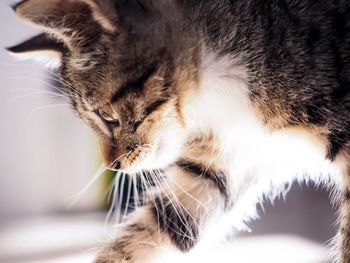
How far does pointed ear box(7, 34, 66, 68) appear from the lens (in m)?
0.84

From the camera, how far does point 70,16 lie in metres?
0.76

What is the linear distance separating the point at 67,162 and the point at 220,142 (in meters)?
0.85

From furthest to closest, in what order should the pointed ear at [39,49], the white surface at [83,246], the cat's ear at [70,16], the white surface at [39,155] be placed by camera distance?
the white surface at [39,155], the white surface at [83,246], the pointed ear at [39,49], the cat's ear at [70,16]

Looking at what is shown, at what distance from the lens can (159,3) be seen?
80 cm

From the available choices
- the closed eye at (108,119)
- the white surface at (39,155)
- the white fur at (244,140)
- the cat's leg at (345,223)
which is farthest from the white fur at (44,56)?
the white surface at (39,155)

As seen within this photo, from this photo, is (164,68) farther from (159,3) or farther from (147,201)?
(147,201)

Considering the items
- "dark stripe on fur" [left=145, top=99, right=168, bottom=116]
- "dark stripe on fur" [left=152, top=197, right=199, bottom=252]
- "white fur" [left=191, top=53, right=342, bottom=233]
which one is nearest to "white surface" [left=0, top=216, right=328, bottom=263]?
"dark stripe on fur" [left=152, top=197, right=199, bottom=252]

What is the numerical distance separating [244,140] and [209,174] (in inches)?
3.8

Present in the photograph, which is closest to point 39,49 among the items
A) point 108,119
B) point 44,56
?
point 44,56

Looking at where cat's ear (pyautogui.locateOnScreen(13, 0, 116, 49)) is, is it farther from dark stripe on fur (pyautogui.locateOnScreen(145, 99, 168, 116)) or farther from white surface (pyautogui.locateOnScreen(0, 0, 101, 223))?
white surface (pyautogui.locateOnScreen(0, 0, 101, 223))

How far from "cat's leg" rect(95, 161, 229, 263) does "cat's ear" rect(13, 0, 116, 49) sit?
0.88 feet

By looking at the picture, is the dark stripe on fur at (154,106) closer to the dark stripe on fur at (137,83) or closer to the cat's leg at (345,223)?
the dark stripe on fur at (137,83)

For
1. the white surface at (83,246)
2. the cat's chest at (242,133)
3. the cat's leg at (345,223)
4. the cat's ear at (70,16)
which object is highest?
the cat's ear at (70,16)

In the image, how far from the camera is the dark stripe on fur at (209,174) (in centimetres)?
90
